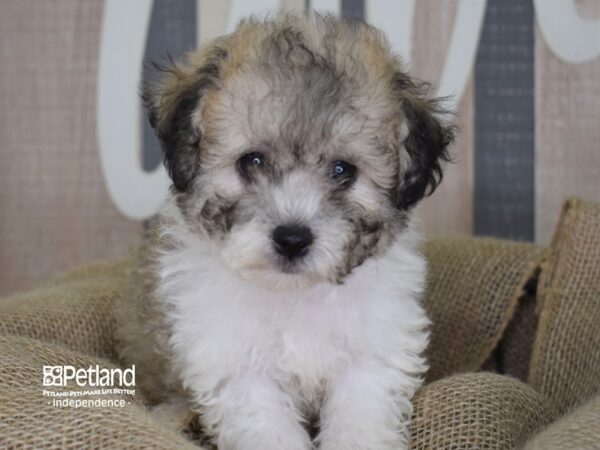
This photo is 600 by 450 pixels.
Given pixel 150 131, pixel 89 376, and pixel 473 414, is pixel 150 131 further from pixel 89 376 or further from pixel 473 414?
pixel 473 414

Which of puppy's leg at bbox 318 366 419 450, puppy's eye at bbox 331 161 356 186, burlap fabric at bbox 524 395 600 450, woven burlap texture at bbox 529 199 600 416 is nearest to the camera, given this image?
burlap fabric at bbox 524 395 600 450

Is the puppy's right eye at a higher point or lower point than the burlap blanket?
higher

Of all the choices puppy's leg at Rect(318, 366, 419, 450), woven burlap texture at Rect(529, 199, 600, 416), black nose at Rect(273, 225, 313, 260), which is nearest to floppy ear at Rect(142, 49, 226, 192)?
black nose at Rect(273, 225, 313, 260)

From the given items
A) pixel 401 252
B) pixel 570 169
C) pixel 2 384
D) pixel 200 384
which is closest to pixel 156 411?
pixel 200 384

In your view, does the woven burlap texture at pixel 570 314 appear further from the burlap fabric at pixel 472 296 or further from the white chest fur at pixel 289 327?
the white chest fur at pixel 289 327

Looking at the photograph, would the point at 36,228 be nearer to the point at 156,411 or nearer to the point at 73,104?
the point at 73,104

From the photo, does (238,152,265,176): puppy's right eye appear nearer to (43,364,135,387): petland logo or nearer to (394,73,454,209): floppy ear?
(394,73,454,209): floppy ear
